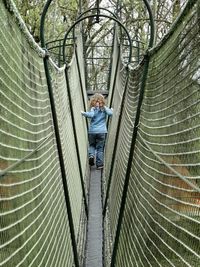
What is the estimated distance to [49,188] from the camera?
2.57 m

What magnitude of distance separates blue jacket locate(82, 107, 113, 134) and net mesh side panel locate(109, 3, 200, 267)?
330 centimetres

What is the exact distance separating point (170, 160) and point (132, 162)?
1138 mm

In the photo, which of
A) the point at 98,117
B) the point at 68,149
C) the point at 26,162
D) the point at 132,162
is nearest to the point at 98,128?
the point at 98,117

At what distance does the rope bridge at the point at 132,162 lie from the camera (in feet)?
5.04

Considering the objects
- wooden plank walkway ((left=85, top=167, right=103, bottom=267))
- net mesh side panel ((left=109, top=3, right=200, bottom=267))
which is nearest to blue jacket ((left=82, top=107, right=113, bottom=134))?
wooden plank walkway ((left=85, top=167, right=103, bottom=267))

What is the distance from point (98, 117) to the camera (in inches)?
244

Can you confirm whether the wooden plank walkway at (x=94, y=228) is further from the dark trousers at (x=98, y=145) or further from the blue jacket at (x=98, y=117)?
the blue jacket at (x=98, y=117)

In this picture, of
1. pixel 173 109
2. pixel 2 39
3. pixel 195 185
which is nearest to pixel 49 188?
pixel 173 109

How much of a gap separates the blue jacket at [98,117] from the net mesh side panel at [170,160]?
10.8 ft

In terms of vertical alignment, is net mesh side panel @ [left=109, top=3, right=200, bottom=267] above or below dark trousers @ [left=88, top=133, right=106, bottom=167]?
below

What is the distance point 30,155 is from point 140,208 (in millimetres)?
665

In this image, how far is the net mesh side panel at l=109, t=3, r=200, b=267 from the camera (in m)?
1.50

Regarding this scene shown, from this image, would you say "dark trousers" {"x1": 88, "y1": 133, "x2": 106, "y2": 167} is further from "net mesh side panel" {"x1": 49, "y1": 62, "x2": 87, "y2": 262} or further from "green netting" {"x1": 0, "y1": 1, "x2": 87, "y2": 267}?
"green netting" {"x1": 0, "y1": 1, "x2": 87, "y2": 267}

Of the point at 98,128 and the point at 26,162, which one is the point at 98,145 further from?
the point at 26,162
